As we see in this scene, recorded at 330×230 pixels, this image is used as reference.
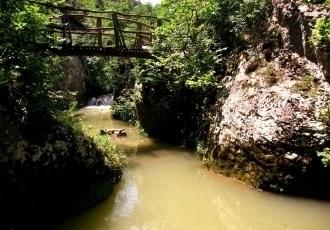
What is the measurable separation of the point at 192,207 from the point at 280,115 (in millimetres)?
3385

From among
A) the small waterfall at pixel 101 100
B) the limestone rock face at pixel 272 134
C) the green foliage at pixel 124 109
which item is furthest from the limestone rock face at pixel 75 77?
the limestone rock face at pixel 272 134

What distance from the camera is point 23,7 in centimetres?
914

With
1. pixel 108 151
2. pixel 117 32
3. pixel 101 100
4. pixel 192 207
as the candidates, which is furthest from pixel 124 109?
pixel 192 207

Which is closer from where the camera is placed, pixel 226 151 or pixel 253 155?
pixel 253 155

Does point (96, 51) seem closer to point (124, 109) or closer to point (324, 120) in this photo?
point (124, 109)

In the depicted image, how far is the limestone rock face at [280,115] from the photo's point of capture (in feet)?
32.0

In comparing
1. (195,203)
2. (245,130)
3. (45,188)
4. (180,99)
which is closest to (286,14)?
(245,130)

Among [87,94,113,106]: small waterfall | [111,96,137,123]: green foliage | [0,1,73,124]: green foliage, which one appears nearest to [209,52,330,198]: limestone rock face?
[0,1,73,124]: green foliage

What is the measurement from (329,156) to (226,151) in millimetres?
3213

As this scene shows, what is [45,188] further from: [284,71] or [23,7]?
[284,71]

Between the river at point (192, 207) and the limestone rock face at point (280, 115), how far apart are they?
19.8 inches

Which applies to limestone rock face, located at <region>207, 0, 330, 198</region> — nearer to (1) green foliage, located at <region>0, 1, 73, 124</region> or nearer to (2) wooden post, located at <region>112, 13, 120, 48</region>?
(2) wooden post, located at <region>112, 13, 120, 48</region>

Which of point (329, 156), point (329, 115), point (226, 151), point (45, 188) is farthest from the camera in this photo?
point (226, 151)

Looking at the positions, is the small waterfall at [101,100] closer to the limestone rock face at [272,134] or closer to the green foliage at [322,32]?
the limestone rock face at [272,134]
